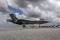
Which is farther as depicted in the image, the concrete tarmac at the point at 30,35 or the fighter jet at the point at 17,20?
the fighter jet at the point at 17,20

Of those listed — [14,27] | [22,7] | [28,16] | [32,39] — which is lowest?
[32,39]

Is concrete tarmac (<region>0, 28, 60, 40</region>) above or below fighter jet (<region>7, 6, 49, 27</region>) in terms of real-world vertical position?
below

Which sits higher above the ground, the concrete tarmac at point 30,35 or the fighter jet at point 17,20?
the fighter jet at point 17,20

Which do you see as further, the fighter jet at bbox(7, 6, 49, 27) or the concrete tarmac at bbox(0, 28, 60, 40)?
the fighter jet at bbox(7, 6, 49, 27)

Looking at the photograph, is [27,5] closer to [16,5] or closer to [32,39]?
[16,5]

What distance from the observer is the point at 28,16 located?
3746mm

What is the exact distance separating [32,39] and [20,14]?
0.81m

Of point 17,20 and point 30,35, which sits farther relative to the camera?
point 17,20

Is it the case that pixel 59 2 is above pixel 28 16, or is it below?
above

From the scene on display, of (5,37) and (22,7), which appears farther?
(22,7)

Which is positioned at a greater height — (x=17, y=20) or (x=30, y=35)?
(x=17, y=20)

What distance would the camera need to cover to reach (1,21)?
362 centimetres

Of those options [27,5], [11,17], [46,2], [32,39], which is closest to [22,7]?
[27,5]

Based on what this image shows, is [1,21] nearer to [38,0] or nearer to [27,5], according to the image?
[27,5]
